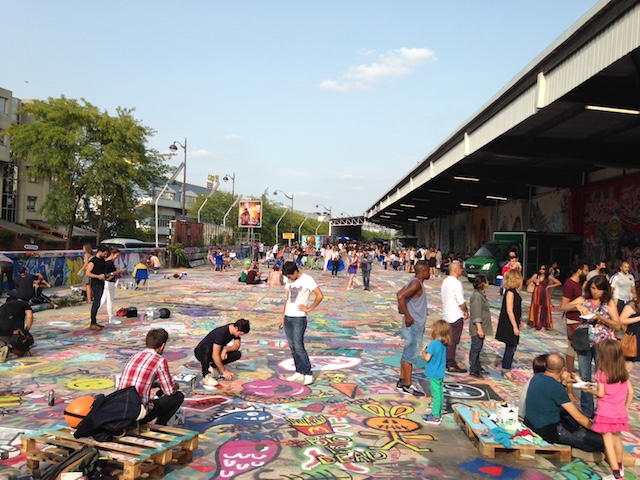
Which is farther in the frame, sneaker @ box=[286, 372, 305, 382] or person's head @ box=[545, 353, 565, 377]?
sneaker @ box=[286, 372, 305, 382]

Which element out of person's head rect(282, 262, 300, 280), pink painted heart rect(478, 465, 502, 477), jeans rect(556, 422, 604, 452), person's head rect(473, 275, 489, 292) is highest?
person's head rect(282, 262, 300, 280)

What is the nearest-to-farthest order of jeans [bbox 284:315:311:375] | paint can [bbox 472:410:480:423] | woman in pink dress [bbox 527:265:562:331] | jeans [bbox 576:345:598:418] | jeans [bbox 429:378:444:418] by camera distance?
1. paint can [bbox 472:410:480:423]
2. jeans [bbox 429:378:444:418]
3. jeans [bbox 576:345:598:418]
4. jeans [bbox 284:315:311:375]
5. woman in pink dress [bbox 527:265:562:331]

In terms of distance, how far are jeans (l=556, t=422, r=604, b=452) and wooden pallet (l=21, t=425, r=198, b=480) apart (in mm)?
3707

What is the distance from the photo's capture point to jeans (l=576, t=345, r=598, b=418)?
21.8 ft

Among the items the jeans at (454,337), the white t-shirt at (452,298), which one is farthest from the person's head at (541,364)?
the jeans at (454,337)

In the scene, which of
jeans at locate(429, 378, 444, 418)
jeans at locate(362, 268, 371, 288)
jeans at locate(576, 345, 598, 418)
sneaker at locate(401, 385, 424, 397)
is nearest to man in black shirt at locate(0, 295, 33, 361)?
sneaker at locate(401, 385, 424, 397)

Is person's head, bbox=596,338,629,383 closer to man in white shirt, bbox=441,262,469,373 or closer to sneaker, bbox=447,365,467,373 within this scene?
man in white shirt, bbox=441,262,469,373

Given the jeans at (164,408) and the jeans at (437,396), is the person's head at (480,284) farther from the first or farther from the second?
A: the jeans at (164,408)

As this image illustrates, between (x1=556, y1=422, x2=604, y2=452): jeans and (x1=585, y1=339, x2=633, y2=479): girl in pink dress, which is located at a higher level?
(x1=585, y1=339, x2=633, y2=479): girl in pink dress

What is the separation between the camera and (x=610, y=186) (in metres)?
26.1

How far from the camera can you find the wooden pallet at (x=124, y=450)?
4484mm

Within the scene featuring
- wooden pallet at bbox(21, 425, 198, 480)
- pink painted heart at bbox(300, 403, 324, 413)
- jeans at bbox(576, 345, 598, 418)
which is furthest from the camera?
pink painted heart at bbox(300, 403, 324, 413)

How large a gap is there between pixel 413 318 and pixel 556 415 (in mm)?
2431

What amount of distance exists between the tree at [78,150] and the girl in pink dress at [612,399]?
1493 inches
